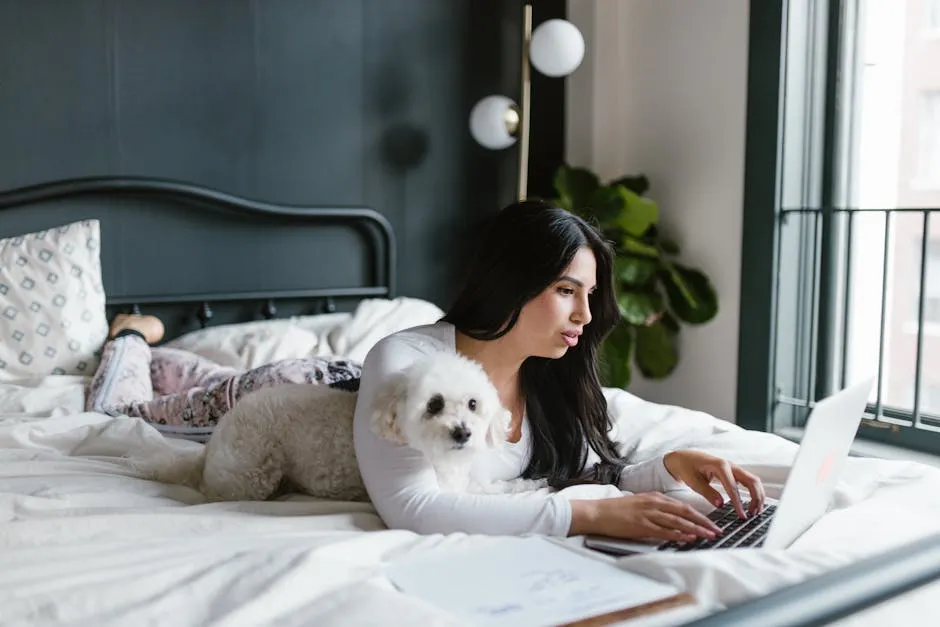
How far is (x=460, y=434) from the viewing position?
1182 mm

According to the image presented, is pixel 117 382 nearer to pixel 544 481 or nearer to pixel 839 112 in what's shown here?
pixel 544 481

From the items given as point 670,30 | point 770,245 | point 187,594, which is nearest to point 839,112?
point 770,245

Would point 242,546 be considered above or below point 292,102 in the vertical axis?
below

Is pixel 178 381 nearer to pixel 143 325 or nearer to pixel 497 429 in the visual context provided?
pixel 143 325

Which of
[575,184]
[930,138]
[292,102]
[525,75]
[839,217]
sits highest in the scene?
[525,75]

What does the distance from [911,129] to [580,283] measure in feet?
6.14

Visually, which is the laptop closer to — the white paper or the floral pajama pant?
the white paper

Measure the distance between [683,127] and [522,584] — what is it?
261 centimetres

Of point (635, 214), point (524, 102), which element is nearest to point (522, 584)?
point (635, 214)

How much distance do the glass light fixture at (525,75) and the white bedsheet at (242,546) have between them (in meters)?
1.60

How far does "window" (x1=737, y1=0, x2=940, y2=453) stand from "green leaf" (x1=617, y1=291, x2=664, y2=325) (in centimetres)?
29

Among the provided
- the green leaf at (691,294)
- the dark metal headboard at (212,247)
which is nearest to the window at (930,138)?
the green leaf at (691,294)

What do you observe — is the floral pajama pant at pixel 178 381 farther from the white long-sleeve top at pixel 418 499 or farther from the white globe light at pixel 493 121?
the white globe light at pixel 493 121

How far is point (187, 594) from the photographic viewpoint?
3.10 feet
